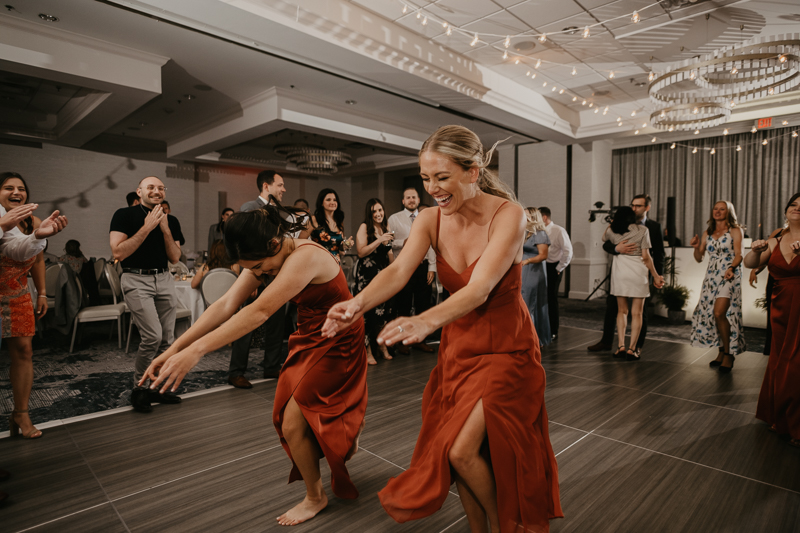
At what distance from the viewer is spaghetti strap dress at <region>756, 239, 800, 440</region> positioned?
2.58m

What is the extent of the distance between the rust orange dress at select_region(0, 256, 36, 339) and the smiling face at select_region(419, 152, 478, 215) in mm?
2542

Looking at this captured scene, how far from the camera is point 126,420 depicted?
9.56 feet

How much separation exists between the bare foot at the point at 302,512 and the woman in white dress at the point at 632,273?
3714 millimetres

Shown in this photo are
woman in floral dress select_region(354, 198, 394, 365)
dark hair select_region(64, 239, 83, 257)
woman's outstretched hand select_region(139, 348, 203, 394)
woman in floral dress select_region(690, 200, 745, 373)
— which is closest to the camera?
woman's outstretched hand select_region(139, 348, 203, 394)

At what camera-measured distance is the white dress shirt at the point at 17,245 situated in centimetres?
240

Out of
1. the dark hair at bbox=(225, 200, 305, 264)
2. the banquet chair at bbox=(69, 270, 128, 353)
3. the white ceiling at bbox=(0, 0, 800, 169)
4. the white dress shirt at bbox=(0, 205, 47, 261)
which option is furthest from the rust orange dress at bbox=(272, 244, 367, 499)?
the banquet chair at bbox=(69, 270, 128, 353)

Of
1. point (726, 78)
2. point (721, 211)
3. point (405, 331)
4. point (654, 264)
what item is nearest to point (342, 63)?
point (654, 264)

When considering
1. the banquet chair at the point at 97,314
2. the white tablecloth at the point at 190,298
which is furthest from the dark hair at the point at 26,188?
the banquet chair at the point at 97,314

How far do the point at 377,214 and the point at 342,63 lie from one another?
221 cm

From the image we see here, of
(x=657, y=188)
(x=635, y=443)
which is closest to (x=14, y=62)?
(x=635, y=443)

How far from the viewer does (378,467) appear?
7.54 ft

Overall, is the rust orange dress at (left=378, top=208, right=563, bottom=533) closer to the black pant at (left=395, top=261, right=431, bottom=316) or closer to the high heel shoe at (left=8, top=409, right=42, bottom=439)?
the high heel shoe at (left=8, top=409, right=42, bottom=439)

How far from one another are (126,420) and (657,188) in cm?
1035

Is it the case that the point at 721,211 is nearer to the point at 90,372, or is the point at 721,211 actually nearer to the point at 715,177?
the point at 715,177
